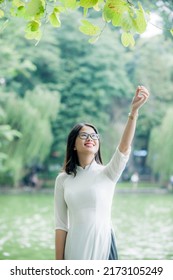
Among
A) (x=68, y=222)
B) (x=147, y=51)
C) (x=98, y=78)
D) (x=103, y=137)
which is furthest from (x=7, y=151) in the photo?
(x=68, y=222)

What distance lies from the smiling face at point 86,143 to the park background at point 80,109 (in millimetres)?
6387

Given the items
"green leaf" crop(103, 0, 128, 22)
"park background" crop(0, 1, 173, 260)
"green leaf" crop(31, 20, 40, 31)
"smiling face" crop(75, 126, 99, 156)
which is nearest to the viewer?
"green leaf" crop(103, 0, 128, 22)

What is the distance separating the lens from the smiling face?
1305mm

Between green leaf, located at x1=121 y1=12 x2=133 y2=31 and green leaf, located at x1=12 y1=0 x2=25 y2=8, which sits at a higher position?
green leaf, located at x1=12 y1=0 x2=25 y2=8

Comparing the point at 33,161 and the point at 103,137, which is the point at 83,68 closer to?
the point at 103,137

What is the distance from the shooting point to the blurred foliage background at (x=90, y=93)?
946 centimetres

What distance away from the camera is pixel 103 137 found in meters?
10.2

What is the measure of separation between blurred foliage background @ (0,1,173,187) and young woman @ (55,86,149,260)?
783 cm

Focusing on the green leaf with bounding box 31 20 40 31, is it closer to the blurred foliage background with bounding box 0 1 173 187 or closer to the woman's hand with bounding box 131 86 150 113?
the woman's hand with bounding box 131 86 150 113

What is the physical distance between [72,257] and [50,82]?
9539mm

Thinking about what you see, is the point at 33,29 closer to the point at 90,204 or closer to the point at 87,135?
the point at 87,135

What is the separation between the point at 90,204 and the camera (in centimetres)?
121

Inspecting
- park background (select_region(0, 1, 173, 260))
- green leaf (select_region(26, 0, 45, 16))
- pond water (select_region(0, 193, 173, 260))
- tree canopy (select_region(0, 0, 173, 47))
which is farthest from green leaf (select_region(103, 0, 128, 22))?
park background (select_region(0, 1, 173, 260))

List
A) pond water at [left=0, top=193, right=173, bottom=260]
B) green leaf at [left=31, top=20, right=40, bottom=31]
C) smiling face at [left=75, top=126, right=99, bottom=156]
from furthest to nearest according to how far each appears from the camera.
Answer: pond water at [left=0, top=193, right=173, bottom=260] < smiling face at [left=75, top=126, right=99, bottom=156] < green leaf at [left=31, top=20, right=40, bottom=31]
